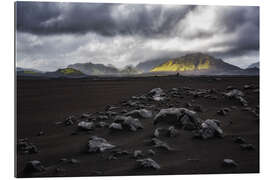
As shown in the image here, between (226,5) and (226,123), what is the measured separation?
2.29 m

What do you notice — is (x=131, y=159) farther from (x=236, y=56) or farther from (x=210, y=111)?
(x=236, y=56)

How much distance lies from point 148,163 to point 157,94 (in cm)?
144

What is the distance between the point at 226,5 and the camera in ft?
17.0

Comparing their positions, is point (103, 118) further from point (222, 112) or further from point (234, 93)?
point (234, 93)

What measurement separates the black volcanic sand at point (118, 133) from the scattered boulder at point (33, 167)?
0.24 feet

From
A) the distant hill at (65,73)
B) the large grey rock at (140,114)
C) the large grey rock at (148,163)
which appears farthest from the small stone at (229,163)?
the distant hill at (65,73)

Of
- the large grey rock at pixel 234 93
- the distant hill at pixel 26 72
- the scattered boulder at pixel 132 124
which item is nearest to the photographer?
the distant hill at pixel 26 72

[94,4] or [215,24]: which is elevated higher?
[94,4]

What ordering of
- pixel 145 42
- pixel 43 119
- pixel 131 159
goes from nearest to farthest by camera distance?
pixel 131 159 → pixel 43 119 → pixel 145 42

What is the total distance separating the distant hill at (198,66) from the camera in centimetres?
519

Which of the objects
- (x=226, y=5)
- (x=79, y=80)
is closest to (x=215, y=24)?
(x=226, y=5)

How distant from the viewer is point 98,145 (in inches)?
177

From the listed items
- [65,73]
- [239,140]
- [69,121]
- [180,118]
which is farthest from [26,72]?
[239,140]

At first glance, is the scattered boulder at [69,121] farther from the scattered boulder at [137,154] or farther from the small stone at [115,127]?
the scattered boulder at [137,154]
